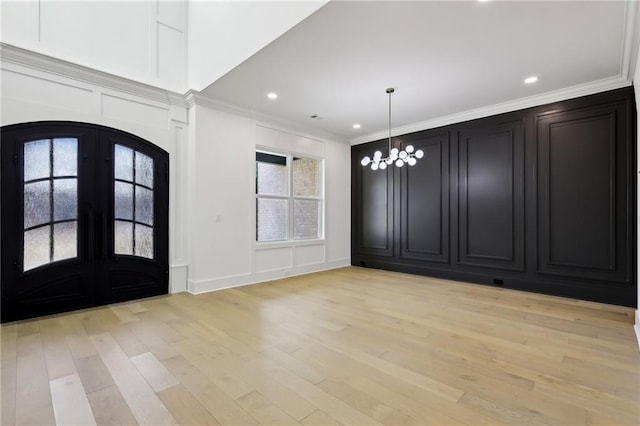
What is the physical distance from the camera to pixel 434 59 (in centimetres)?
345

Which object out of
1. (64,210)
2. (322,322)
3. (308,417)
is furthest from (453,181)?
(64,210)

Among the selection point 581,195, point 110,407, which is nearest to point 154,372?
point 110,407

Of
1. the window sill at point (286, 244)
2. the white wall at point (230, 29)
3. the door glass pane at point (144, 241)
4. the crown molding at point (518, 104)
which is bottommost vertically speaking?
the window sill at point (286, 244)

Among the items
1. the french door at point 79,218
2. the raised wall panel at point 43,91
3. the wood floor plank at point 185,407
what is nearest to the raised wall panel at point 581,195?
the wood floor plank at point 185,407

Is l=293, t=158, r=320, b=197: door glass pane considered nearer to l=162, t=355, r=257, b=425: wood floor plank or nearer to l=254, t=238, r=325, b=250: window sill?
l=254, t=238, r=325, b=250: window sill

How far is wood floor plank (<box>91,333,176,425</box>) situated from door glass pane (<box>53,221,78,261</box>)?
1.46 metres

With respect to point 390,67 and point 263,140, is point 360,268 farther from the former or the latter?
point 390,67

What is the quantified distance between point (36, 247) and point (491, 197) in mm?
6397

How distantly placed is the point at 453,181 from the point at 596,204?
1.98m

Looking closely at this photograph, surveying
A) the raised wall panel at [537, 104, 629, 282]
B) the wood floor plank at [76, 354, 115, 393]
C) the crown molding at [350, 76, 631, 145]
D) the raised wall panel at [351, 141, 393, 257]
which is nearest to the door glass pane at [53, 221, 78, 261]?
the wood floor plank at [76, 354, 115, 393]

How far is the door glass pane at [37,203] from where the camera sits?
337 centimetres

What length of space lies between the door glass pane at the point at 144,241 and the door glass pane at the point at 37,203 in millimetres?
971

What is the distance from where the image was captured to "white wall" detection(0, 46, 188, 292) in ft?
11.0

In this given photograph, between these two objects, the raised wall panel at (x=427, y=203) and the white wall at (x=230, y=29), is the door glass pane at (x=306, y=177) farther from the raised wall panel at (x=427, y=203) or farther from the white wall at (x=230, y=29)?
the white wall at (x=230, y=29)
